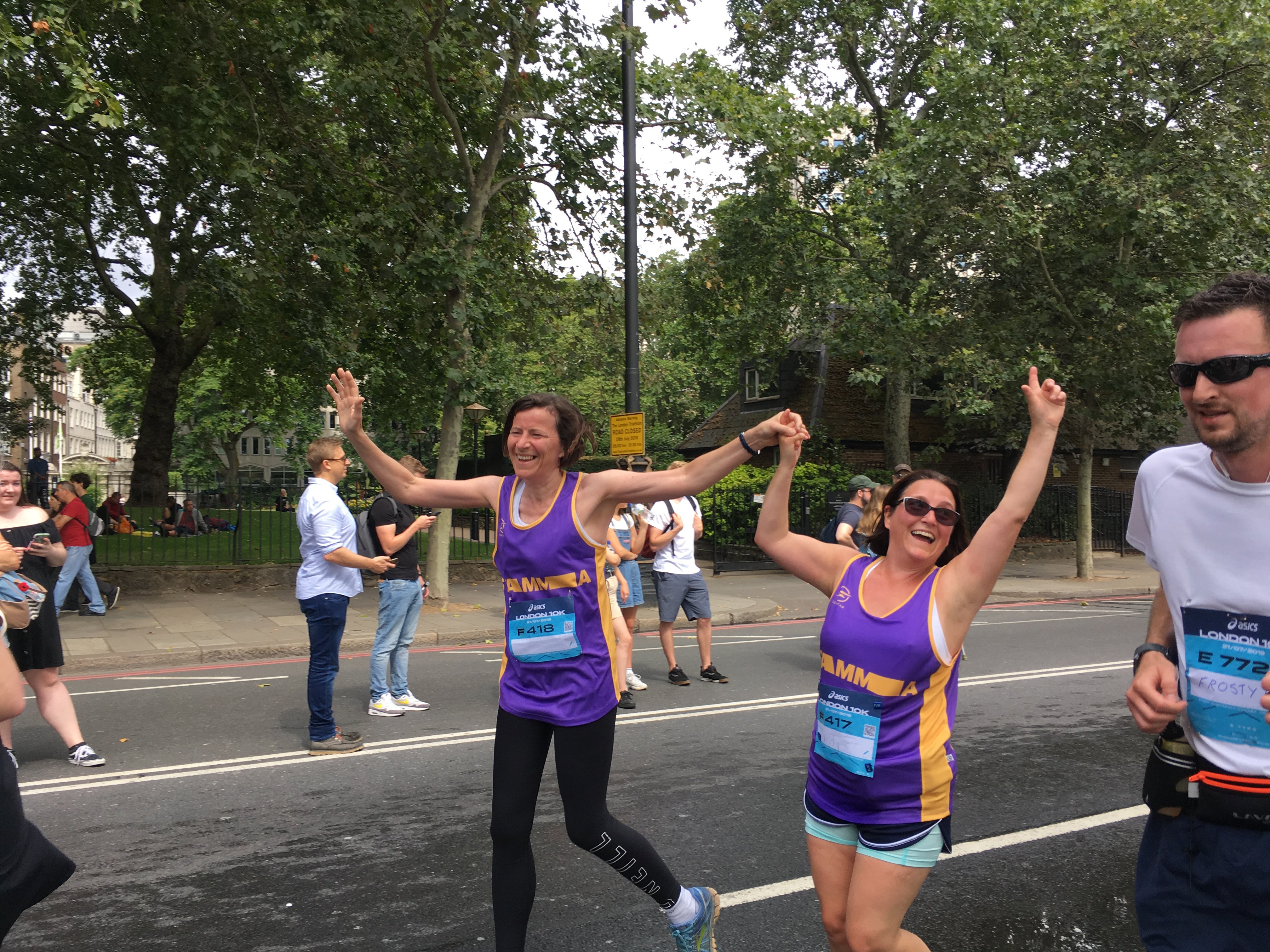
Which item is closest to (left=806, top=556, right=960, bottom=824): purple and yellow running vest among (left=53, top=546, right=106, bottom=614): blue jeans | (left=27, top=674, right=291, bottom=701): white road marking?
(left=27, top=674, right=291, bottom=701): white road marking

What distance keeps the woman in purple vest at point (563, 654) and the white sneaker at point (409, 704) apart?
4713 mm

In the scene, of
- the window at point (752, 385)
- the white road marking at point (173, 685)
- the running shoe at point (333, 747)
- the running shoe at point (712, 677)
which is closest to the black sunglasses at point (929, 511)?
the running shoe at point (333, 747)

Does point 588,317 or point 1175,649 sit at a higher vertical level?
point 588,317

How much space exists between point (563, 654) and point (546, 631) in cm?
10

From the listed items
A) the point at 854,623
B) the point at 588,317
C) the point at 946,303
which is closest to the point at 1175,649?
the point at 854,623

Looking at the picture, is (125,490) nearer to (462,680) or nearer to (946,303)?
(462,680)

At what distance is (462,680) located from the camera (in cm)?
913

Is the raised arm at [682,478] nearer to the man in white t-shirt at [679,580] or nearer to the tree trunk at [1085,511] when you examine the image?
the man in white t-shirt at [679,580]

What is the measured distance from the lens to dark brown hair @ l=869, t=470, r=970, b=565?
2.98 meters

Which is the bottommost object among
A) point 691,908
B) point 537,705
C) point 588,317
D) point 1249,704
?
point 691,908

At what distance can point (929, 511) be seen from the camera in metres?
2.86

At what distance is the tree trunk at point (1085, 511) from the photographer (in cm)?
2020

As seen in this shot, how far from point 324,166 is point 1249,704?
1455cm

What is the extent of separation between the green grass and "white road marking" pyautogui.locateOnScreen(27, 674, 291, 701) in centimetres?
635
